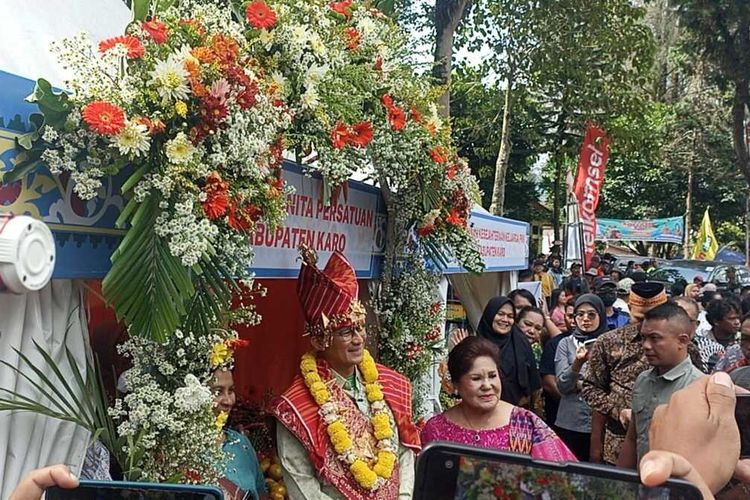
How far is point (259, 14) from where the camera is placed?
113 inches

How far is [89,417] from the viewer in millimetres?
2643

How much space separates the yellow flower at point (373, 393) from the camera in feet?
11.9

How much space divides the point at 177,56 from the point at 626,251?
3857 centimetres

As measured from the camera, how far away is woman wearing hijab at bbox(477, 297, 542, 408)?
5398 mm

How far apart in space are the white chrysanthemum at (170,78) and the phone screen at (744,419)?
6.07 feet

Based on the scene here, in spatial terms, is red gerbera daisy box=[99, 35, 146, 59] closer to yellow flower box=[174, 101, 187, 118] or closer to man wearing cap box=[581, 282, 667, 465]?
yellow flower box=[174, 101, 187, 118]

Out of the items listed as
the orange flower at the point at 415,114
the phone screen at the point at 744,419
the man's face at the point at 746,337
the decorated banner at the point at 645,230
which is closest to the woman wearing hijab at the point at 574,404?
the man's face at the point at 746,337

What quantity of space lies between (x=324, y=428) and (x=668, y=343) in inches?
67.1

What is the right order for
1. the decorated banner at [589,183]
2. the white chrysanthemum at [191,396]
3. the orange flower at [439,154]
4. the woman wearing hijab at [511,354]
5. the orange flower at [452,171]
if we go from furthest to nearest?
1. the decorated banner at [589,183]
2. the woman wearing hijab at [511,354]
3. the orange flower at [452,171]
4. the orange flower at [439,154]
5. the white chrysanthemum at [191,396]

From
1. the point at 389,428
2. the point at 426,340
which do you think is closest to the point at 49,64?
the point at 389,428

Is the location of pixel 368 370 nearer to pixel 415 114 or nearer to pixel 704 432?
pixel 415 114

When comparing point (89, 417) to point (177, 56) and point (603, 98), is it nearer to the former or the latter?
point (177, 56)


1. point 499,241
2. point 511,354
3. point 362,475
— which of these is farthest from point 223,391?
point 499,241

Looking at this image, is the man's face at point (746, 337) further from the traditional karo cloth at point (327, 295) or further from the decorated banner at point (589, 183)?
the decorated banner at point (589, 183)
